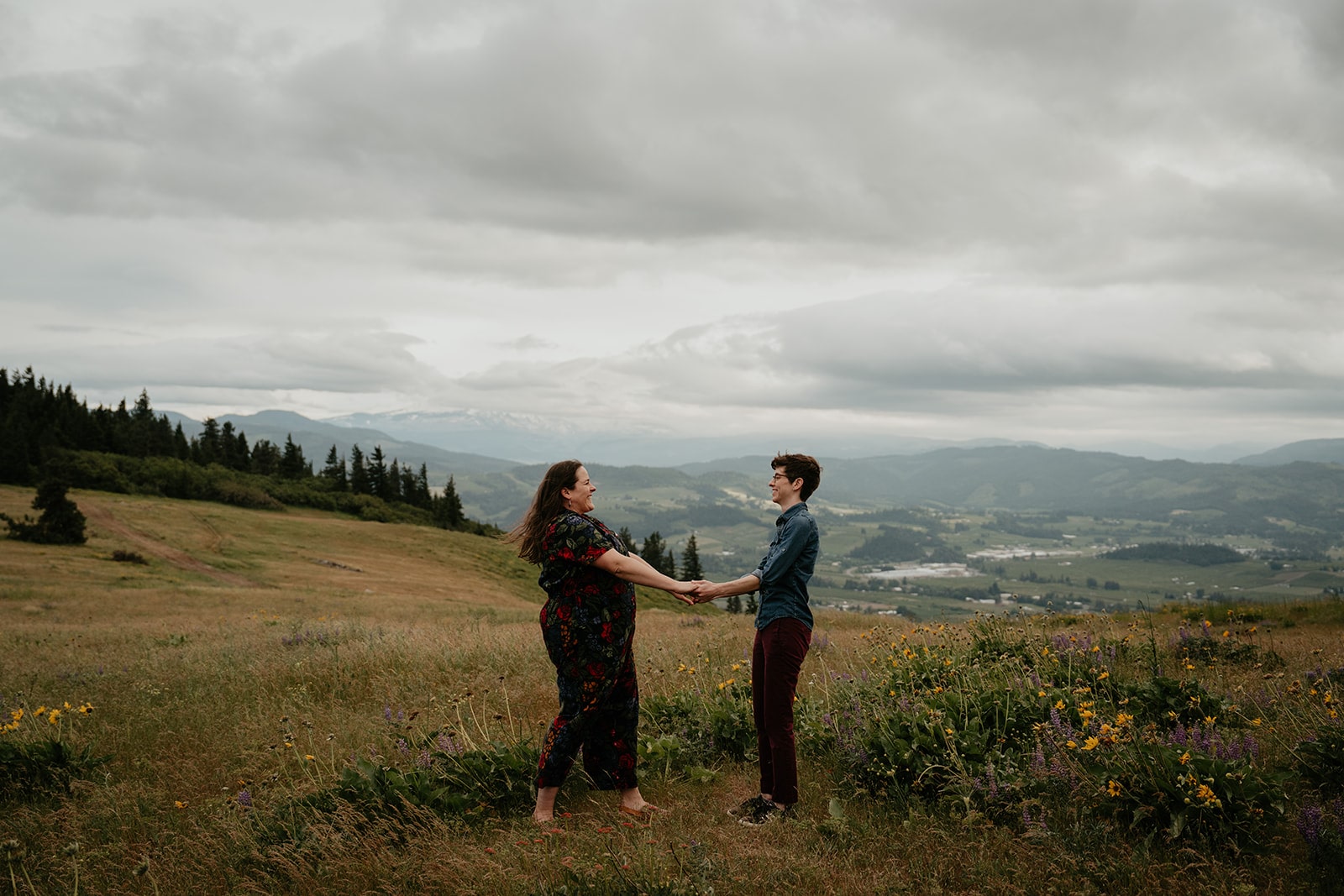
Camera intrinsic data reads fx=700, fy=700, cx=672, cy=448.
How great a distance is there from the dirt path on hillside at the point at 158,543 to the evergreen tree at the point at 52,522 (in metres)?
2.90

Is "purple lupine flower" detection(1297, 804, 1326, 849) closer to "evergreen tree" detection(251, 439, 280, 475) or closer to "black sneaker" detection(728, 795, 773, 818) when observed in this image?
"black sneaker" detection(728, 795, 773, 818)

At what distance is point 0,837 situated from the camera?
17.4 ft

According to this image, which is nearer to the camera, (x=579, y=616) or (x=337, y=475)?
(x=579, y=616)

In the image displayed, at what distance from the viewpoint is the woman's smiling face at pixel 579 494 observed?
536 centimetres

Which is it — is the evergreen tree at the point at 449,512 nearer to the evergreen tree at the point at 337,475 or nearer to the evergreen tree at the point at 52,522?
the evergreen tree at the point at 337,475

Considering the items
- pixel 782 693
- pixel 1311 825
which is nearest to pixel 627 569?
pixel 782 693

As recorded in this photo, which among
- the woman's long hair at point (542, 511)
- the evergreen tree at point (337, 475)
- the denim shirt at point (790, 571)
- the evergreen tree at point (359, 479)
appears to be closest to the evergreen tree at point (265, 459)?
the evergreen tree at point (337, 475)

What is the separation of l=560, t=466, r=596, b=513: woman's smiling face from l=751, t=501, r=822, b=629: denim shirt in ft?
4.57

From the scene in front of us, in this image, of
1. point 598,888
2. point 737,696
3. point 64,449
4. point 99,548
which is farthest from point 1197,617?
point 64,449

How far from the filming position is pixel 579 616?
5.18 meters

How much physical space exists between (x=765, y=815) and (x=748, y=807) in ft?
0.63

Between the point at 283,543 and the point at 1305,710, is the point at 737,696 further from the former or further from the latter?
the point at 283,543

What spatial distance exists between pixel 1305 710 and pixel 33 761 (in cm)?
1084

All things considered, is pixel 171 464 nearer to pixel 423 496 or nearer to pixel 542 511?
pixel 423 496
